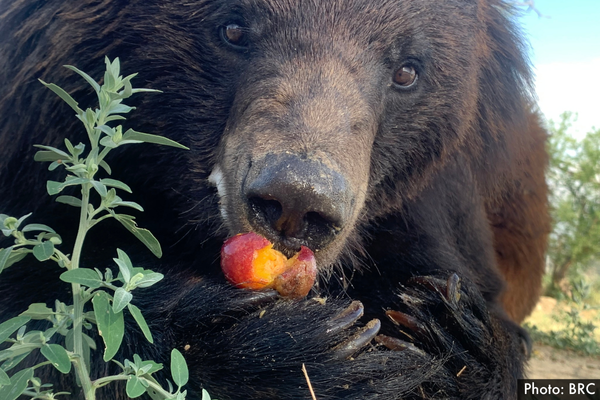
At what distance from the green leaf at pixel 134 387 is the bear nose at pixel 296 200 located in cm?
73

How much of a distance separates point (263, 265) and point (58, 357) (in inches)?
32.7

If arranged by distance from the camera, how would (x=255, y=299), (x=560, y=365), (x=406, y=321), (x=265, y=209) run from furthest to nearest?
(x=560, y=365)
(x=406, y=321)
(x=255, y=299)
(x=265, y=209)

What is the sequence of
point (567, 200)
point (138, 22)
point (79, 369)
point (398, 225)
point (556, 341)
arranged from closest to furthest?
point (79, 369) < point (138, 22) < point (398, 225) < point (556, 341) < point (567, 200)

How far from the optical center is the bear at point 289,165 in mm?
2150

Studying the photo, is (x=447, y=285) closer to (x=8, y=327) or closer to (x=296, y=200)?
(x=296, y=200)

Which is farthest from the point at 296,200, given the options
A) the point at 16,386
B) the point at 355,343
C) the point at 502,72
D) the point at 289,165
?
the point at 502,72

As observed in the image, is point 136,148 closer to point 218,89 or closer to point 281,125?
point 218,89

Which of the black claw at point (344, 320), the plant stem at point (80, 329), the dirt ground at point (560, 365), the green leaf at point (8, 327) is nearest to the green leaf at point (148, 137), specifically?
the plant stem at point (80, 329)

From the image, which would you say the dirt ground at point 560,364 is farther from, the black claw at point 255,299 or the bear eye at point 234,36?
the bear eye at point 234,36

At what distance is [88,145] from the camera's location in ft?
9.09

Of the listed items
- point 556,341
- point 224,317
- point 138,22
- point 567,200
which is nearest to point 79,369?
point 224,317

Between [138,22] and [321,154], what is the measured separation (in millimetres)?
1144

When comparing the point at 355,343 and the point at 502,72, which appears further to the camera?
the point at 502,72

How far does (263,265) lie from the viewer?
83.0 inches
